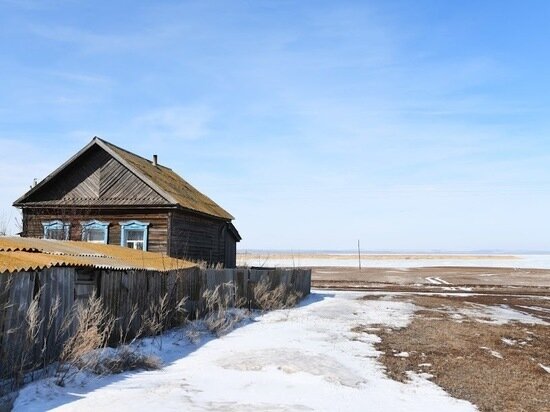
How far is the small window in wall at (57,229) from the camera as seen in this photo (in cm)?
2277

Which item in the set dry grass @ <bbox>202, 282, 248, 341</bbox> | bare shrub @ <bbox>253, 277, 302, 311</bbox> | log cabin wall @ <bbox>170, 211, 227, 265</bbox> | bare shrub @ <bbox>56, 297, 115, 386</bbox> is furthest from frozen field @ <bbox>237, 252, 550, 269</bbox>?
bare shrub @ <bbox>56, 297, 115, 386</bbox>

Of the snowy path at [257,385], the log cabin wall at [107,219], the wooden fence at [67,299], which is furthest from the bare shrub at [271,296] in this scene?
the snowy path at [257,385]

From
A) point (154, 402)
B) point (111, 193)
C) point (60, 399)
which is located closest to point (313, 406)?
point (154, 402)

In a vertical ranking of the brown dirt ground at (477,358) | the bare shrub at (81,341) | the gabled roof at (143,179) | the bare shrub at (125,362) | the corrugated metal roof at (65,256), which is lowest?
the brown dirt ground at (477,358)

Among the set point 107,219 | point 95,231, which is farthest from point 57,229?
point 107,219

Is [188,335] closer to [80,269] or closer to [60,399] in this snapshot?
[80,269]

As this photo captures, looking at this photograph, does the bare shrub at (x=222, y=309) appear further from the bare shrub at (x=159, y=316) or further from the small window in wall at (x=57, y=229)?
the small window in wall at (x=57, y=229)

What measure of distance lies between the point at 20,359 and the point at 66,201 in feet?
53.2

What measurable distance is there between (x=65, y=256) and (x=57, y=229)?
1213cm

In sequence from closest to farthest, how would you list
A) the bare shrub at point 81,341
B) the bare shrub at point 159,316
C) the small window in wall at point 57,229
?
the bare shrub at point 81,341 → the bare shrub at point 159,316 → the small window in wall at point 57,229

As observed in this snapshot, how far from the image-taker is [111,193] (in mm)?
22859

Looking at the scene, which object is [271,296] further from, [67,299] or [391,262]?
[391,262]

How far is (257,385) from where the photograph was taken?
8508 mm

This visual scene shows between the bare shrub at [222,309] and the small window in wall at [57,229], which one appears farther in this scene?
the small window in wall at [57,229]
